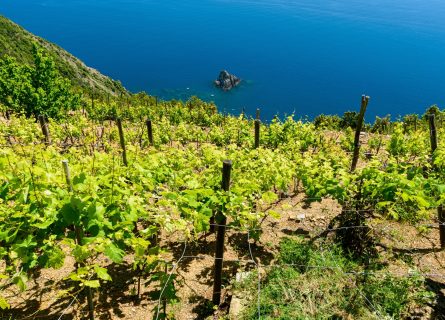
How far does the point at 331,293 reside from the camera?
5.38 metres

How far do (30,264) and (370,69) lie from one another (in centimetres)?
18473

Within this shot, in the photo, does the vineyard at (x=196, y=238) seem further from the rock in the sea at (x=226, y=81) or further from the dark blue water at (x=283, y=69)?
the rock in the sea at (x=226, y=81)

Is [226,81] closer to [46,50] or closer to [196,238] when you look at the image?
[46,50]

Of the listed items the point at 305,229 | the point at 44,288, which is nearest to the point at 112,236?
the point at 44,288

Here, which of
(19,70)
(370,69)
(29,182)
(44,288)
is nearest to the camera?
(29,182)

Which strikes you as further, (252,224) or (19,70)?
(19,70)

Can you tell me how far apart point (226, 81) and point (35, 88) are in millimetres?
120216

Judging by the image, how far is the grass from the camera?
5.02 meters

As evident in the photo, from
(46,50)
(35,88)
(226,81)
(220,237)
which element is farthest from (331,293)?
(226,81)

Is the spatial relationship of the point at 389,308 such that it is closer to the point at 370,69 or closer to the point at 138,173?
the point at 138,173

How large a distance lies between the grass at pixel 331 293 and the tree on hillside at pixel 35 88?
29.1 meters

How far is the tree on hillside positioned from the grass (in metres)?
29.1

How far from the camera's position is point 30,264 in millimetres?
3852

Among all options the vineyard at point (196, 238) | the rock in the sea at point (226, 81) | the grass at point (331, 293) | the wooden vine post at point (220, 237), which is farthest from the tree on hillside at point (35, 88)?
the rock in the sea at point (226, 81)
